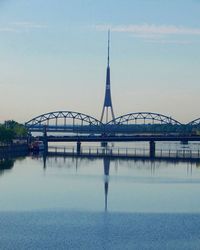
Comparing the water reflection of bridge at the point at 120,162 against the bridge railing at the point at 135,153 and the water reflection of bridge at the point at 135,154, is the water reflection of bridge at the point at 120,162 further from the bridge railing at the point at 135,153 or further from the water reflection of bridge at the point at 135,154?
the bridge railing at the point at 135,153

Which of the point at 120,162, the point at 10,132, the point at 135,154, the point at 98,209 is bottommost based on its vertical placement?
the point at 98,209

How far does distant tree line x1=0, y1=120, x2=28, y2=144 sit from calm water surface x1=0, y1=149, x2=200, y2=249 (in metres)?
27.8

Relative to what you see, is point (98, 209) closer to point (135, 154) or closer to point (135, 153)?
point (135, 154)

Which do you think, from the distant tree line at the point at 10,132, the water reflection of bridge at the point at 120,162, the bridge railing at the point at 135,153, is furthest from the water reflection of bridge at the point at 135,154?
the distant tree line at the point at 10,132

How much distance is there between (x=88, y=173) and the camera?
60.5m

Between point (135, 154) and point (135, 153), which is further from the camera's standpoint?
point (135, 153)

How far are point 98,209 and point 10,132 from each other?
2278 inches

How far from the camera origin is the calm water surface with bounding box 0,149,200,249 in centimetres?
2803

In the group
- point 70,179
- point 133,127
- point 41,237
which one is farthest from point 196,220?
point 133,127

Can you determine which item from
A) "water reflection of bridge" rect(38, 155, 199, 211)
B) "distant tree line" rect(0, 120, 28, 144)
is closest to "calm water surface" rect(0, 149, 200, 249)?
"water reflection of bridge" rect(38, 155, 199, 211)

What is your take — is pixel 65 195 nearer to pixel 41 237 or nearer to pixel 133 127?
pixel 41 237

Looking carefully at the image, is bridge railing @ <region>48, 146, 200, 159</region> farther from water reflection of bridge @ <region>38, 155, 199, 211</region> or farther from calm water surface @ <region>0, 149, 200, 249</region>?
calm water surface @ <region>0, 149, 200, 249</region>

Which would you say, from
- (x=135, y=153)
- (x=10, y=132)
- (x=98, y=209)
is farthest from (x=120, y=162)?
(x=98, y=209)

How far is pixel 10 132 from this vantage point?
92625 millimetres
